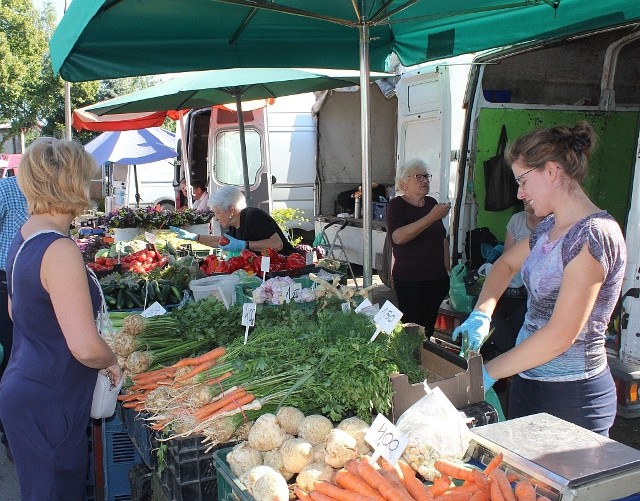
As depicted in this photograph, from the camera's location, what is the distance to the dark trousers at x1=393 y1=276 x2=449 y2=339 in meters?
4.86

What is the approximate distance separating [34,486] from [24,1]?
27.5 m

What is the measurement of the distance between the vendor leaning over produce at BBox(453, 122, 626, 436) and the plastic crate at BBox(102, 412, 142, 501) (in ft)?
6.96

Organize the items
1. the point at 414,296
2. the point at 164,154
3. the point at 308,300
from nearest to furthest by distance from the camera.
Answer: the point at 308,300
the point at 414,296
the point at 164,154

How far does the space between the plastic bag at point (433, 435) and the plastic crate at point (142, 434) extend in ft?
3.80

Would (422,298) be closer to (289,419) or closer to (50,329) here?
(289,419)

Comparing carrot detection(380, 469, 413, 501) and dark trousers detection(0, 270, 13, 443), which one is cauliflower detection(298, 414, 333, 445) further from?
dark trousers detection(0, 270, 13, 443)

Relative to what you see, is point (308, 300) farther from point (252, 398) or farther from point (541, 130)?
point (541, 130)

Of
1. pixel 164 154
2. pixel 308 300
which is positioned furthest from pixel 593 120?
pixel 164 154

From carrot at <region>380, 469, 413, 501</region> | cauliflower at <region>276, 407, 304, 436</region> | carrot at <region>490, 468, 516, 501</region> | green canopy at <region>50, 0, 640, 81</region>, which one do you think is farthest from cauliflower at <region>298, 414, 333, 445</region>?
green canopy at <region>50, 0, 640, 81</region>

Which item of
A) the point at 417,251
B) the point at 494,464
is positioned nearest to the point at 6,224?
the point at 417,251

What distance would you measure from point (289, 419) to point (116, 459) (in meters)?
1.66

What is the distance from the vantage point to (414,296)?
488cm

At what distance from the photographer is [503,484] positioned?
5.79 ft

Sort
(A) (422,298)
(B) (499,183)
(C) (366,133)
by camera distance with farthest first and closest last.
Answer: (B) (499,183)
(A) (422,298)
(C) (366,133)
